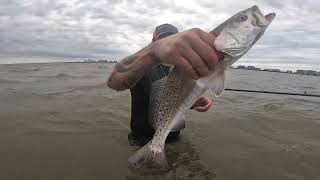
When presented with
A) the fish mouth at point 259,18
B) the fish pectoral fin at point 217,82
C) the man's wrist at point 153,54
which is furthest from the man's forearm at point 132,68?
the fish mouth at point 259,18

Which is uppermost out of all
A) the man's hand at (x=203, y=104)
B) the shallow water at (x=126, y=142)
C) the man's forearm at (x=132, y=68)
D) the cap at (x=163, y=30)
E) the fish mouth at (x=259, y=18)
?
the fish mouth at (x=259, y=18)

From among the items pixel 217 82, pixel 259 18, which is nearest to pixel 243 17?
pixel 259 18

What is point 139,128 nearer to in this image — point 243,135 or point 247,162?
point 247,162

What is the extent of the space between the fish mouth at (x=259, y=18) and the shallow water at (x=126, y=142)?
6.71 ft

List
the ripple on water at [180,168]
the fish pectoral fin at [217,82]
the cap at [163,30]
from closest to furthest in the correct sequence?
the fish pectoral fin at [217,82] < the ripple on water at [180,168] < the cap at [163,30]

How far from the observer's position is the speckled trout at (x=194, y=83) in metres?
3.23

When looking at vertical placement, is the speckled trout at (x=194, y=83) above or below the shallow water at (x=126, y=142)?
above

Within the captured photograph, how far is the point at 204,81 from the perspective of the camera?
3.54 meters

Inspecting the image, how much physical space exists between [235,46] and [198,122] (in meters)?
4.52

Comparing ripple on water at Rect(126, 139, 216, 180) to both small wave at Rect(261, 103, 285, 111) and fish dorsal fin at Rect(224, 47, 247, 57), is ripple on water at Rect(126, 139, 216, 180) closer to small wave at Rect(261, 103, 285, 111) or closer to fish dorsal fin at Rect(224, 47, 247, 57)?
fish dorsal fin at Rect(224, 47, 247, 57)

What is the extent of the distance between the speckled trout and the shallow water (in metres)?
0.66

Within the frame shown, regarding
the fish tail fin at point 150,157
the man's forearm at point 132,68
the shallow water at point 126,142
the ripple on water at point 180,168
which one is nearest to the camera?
the fish tail fin at point 150,157

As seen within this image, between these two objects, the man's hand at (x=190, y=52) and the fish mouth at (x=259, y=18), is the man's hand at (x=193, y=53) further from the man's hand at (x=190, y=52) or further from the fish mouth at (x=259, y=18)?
the fish mouth at (x=259, y=18)

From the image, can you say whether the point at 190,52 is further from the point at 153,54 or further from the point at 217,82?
the point at 153,54
